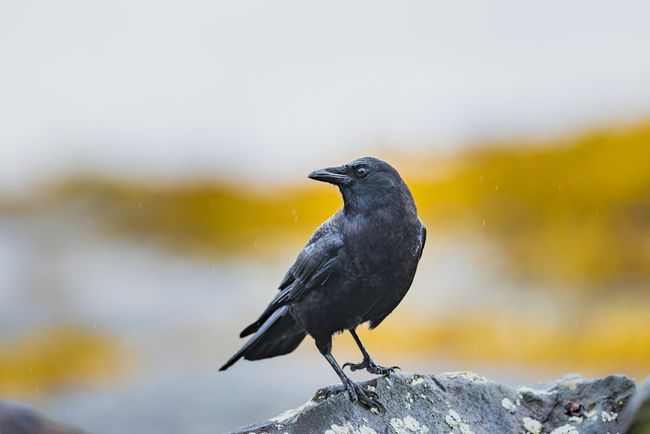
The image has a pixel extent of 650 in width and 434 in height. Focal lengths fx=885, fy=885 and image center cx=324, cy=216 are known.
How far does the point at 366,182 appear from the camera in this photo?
17.3ft

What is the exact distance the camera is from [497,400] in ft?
16.5

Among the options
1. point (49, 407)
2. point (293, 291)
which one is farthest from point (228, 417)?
point (293, 291)

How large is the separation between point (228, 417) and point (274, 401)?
2.68ft

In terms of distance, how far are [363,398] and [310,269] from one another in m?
0.92

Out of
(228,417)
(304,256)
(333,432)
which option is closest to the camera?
(333,432)

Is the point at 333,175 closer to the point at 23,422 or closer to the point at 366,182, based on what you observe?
the point at 366,182

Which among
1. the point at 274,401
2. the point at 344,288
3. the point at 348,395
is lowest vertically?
the point at 274,401

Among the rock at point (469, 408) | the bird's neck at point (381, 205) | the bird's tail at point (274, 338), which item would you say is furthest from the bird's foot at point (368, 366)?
the bird's neck at point (381, 205)

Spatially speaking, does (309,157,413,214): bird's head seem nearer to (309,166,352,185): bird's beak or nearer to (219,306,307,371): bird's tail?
(309,166,352,185): bird's beak

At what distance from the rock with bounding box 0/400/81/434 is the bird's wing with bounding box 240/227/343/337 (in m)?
1.33

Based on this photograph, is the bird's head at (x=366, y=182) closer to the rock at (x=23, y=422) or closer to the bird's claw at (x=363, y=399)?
the bird's claw at (x=363, y=399)

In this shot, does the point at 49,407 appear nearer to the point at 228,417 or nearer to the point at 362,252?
the point at 228,417

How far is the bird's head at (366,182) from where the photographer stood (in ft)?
17.1

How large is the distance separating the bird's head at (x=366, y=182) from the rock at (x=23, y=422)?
2.22 m
